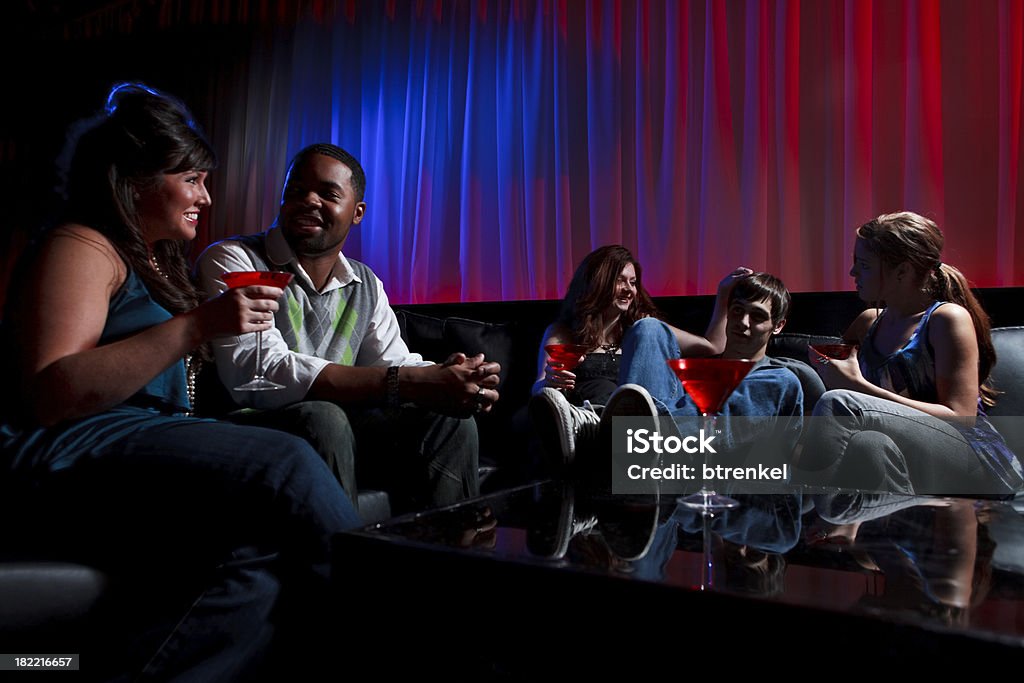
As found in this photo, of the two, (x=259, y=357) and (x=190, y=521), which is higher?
(x=259, y=357)

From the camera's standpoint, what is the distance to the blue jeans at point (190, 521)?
1145mm

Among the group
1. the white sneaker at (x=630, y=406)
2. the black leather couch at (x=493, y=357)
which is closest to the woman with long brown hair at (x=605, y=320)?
the black leather couch at (x=493, y=357)

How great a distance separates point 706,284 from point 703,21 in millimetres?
1320

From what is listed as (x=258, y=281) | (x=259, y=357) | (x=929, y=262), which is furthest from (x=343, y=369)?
(x=929, y=262)

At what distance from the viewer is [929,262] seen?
2256 millimetres

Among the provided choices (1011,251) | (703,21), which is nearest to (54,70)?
(703,21)

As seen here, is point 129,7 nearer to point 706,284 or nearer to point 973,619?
point 706,284

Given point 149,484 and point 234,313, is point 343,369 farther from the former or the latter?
point 149,484

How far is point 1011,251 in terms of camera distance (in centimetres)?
309

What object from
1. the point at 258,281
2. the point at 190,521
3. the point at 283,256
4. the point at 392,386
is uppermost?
the point at 283,256

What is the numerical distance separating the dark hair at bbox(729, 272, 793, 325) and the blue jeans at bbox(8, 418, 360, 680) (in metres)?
2.06

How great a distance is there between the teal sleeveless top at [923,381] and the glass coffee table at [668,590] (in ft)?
2.76

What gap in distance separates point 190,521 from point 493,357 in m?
1.99

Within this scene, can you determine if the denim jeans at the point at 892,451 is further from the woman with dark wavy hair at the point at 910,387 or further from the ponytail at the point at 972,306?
the ponytail at the point at 972,306
